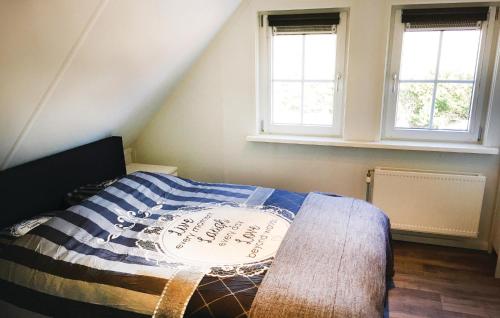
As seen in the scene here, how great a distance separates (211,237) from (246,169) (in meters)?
1.25

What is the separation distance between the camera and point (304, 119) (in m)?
3.01

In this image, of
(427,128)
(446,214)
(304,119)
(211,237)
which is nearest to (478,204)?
(446,214)

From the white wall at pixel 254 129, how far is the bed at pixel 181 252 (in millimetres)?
593

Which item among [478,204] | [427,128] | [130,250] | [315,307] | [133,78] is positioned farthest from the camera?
[427,128]

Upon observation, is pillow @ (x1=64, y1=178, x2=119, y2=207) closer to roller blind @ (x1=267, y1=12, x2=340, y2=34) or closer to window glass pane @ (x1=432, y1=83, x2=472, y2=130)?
roller blind @ (x1=267, y1=12, x2=340, y2=34)

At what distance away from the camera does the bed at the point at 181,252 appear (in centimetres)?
147

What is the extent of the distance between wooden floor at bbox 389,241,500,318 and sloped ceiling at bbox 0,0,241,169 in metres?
2.14

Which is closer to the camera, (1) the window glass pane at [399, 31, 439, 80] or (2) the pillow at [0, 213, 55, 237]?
(2) the pillow at [0, 213, 55, 237]

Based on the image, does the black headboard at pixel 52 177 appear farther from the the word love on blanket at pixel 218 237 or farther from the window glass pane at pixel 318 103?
the window glass pane at pixel 318 103

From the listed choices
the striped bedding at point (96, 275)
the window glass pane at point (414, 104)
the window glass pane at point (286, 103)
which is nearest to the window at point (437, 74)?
the window glass pane at point (414, 104)

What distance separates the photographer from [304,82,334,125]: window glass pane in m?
2.90

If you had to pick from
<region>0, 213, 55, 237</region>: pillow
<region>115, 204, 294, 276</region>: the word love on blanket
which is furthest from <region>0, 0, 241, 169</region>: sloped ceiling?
<region>115, 204, 294, 276</region>: the word love on blanket

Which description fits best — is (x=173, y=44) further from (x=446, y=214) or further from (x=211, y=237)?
(x=446, y=214)

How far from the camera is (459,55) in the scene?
2578mm
